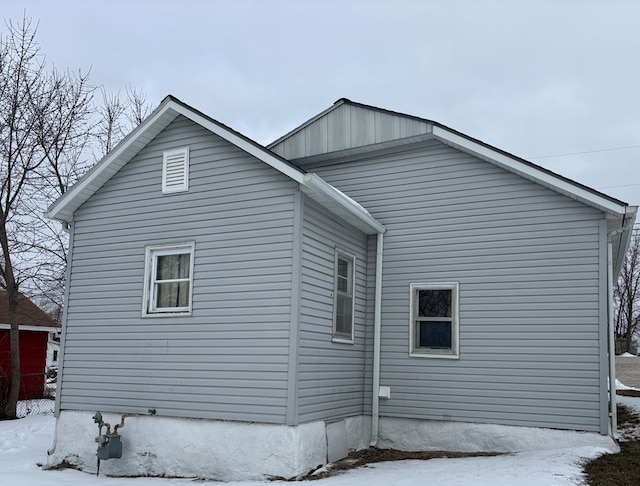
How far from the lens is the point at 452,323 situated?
10.9 meters

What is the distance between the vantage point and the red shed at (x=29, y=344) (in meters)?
21.1

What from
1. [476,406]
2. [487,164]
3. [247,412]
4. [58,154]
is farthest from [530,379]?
[58,154]

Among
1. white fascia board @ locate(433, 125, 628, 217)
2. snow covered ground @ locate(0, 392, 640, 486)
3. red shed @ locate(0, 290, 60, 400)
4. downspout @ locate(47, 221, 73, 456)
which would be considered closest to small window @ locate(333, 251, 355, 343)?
snow covered ground @ locate(0, 392, 640, 486)

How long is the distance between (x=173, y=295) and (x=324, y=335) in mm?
2608

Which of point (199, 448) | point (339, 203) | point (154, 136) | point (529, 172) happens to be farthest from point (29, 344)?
point (529, 172)

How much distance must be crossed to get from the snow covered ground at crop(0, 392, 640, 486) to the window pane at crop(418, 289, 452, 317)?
8.43ft

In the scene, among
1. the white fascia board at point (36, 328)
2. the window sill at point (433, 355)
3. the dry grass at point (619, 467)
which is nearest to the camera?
the dry grass at point (619, 467)

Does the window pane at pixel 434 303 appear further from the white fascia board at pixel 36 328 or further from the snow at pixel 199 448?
the white fascia board at pixel 36 328

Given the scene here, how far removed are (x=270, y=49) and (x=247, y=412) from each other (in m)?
14.5

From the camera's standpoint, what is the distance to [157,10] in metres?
14.5

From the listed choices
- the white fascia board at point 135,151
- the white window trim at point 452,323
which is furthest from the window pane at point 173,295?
the white window trim at point 452,323

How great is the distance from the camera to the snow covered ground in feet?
26.1

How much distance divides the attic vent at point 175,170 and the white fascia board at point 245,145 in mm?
644

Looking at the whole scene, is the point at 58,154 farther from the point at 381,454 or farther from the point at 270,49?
the point at 381,454
